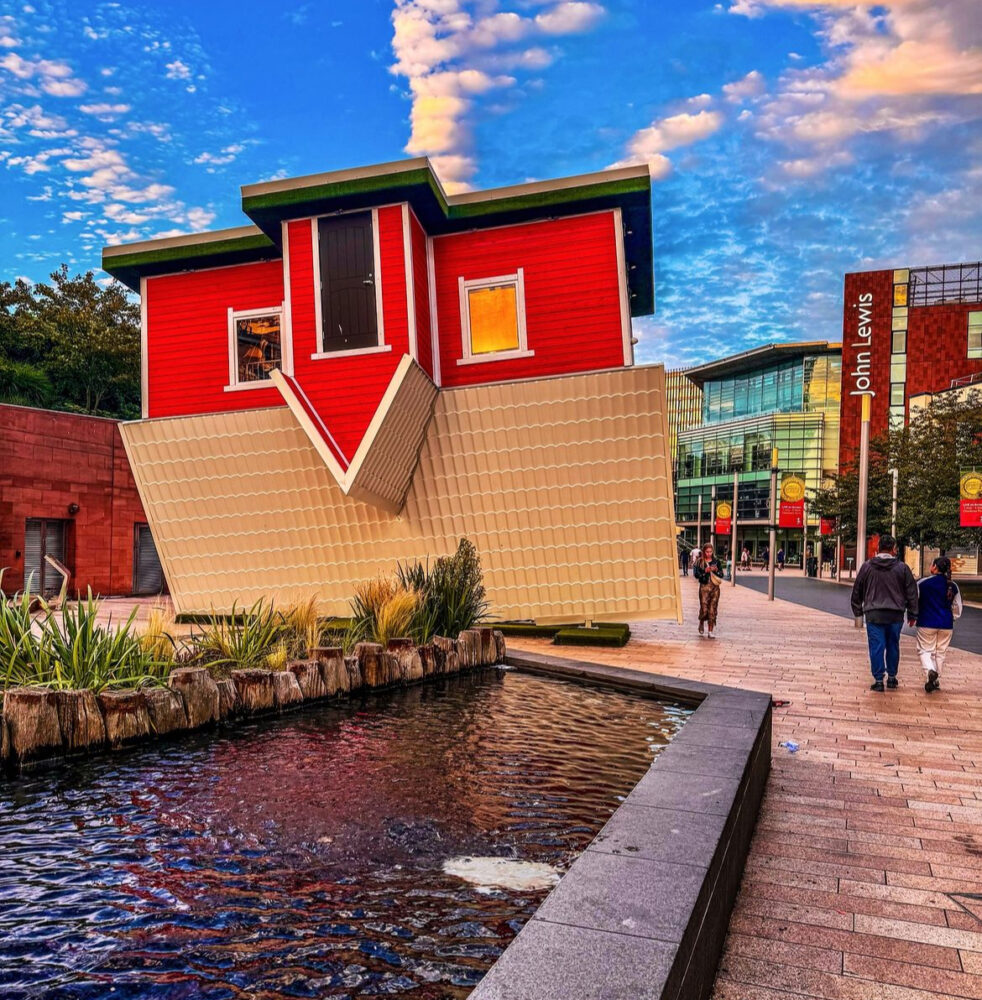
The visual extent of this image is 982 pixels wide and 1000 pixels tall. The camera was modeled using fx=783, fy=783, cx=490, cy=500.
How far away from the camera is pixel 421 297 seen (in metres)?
15.3

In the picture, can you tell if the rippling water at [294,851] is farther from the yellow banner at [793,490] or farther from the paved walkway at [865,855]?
the yellow banner at [793,490]

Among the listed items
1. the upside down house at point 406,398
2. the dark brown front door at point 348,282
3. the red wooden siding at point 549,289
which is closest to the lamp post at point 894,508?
the upside down house at point 406,398

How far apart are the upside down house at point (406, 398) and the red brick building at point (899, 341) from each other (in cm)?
5866

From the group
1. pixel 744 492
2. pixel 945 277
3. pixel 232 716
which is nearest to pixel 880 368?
pixel 945 277

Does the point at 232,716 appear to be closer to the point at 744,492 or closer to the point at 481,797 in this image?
the point at 481,797

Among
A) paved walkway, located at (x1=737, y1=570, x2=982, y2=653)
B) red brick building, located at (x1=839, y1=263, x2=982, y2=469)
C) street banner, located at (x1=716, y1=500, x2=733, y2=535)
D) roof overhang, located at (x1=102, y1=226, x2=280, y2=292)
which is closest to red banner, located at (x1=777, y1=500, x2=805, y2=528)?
paved walkway, located at (x1=737, y1=570, x2=982, y2=653)

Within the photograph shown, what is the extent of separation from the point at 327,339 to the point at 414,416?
7.26 ft

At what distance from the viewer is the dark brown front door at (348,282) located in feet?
48.6

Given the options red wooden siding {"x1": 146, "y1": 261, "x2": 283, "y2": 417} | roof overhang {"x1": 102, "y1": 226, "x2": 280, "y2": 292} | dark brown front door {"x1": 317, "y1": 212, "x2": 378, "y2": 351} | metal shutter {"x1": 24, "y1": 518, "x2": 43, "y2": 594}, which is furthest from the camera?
metal shutter {"x1": 24, "y1": 518, "x2": 43, "y2": 594}

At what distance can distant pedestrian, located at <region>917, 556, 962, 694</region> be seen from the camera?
10.0m

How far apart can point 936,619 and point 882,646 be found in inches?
29.2

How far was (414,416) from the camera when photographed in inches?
591

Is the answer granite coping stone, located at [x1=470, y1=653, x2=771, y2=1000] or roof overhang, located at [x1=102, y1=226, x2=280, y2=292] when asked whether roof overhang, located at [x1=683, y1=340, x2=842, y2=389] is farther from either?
granite coping stone, located at [x1=470, y1=653, x2=771, y2=1000]

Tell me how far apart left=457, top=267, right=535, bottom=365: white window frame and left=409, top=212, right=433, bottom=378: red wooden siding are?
672mm
